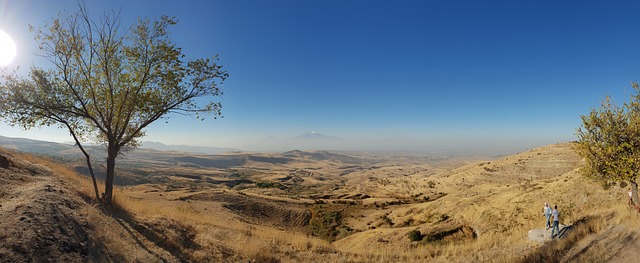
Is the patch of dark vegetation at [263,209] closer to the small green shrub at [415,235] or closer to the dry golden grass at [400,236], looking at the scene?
the dry golden grass at [400,236]

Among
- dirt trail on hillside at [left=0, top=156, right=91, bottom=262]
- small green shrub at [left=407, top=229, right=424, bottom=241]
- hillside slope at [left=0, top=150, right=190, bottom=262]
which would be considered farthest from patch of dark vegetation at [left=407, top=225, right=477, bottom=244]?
dirt trail on hillside at [left=0, top=156, right=91, bottom=262]

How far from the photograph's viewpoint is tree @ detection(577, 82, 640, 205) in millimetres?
17422

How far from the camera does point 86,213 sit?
38.3 ft

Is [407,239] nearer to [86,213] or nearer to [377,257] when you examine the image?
[377,257]

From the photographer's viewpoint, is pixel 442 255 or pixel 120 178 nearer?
pixel 442 255

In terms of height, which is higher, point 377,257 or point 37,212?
point 37,212

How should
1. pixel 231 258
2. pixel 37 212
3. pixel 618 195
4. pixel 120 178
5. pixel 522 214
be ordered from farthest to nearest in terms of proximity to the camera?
pixel 120 178, pixel 522 214, pixel 618 195, pixel 231 258, pixel 37 212

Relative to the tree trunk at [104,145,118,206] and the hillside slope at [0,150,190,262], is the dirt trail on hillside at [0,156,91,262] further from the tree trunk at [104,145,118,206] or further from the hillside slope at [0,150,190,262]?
the tree trunk at [104,145,118,206]

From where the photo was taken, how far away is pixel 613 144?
18.5 metres

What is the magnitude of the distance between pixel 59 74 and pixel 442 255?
22749 millimetres

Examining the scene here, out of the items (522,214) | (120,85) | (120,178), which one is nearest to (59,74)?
(120,85)

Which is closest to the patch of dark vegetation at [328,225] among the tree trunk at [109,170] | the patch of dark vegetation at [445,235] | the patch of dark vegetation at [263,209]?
the patch of dark vegetation at [263,209]

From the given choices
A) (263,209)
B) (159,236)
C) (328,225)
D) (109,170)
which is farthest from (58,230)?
(263,209)

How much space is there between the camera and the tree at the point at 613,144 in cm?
1742
